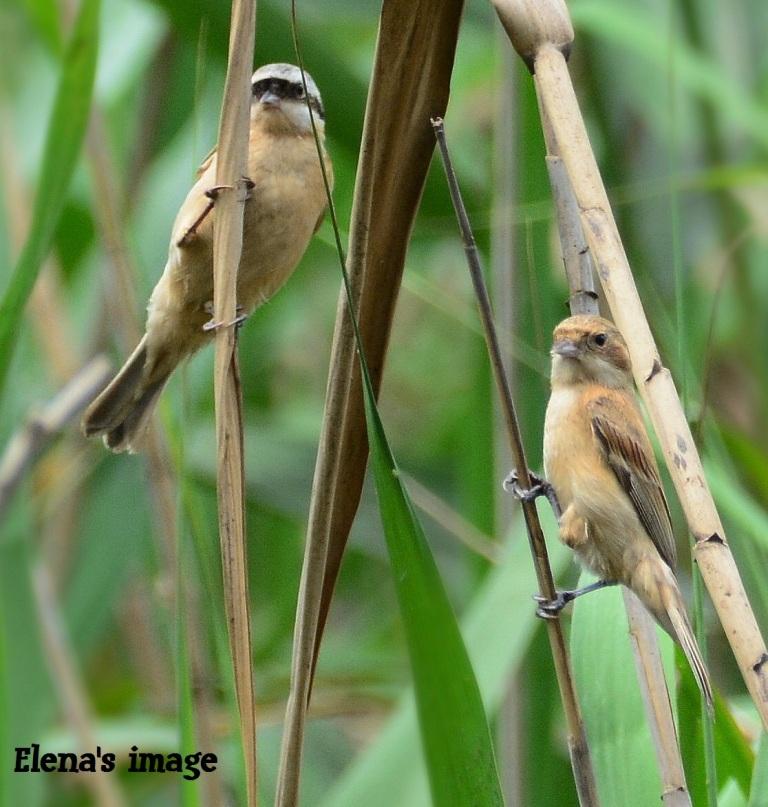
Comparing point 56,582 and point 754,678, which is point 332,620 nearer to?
point 56,582

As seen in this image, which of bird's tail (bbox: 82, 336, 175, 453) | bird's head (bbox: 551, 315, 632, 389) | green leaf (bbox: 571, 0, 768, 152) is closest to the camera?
bird's head (bbox: 551, 315, 632, 389)

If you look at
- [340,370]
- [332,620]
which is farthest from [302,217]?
[332,620]

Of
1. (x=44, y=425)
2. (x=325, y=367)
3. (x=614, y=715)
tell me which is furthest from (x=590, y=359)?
(x=325, y=367)

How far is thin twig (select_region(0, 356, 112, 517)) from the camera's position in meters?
2.49

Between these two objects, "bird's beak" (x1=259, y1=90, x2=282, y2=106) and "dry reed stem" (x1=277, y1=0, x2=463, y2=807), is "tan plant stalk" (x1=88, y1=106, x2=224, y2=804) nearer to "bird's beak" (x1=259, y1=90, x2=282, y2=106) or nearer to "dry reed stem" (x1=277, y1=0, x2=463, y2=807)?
"bird's beak" (x1=259, y1=90, x2=282, y2=106)

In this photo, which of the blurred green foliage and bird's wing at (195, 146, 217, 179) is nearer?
the blurred green foliage

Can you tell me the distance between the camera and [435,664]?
42.8 inches

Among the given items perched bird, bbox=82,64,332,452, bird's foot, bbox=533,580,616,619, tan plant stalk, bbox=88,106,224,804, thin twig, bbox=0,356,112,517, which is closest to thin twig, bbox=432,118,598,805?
bird's foot, bbox=533,580,616,619

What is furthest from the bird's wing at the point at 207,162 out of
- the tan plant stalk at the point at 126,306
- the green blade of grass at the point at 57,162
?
the green blade of grass at the point at 57,162

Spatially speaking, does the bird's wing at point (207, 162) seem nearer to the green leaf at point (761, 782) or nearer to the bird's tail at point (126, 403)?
the bird's tail at point (126, 403)

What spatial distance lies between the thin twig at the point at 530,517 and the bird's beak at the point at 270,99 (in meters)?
1.06

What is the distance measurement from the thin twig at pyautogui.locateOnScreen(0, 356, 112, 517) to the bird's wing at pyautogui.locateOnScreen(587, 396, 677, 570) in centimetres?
126

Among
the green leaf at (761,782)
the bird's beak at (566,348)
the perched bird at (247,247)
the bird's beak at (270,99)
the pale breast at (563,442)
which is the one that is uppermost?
the bird's beak at (270,99)

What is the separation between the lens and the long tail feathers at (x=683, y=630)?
1309 millimetres
